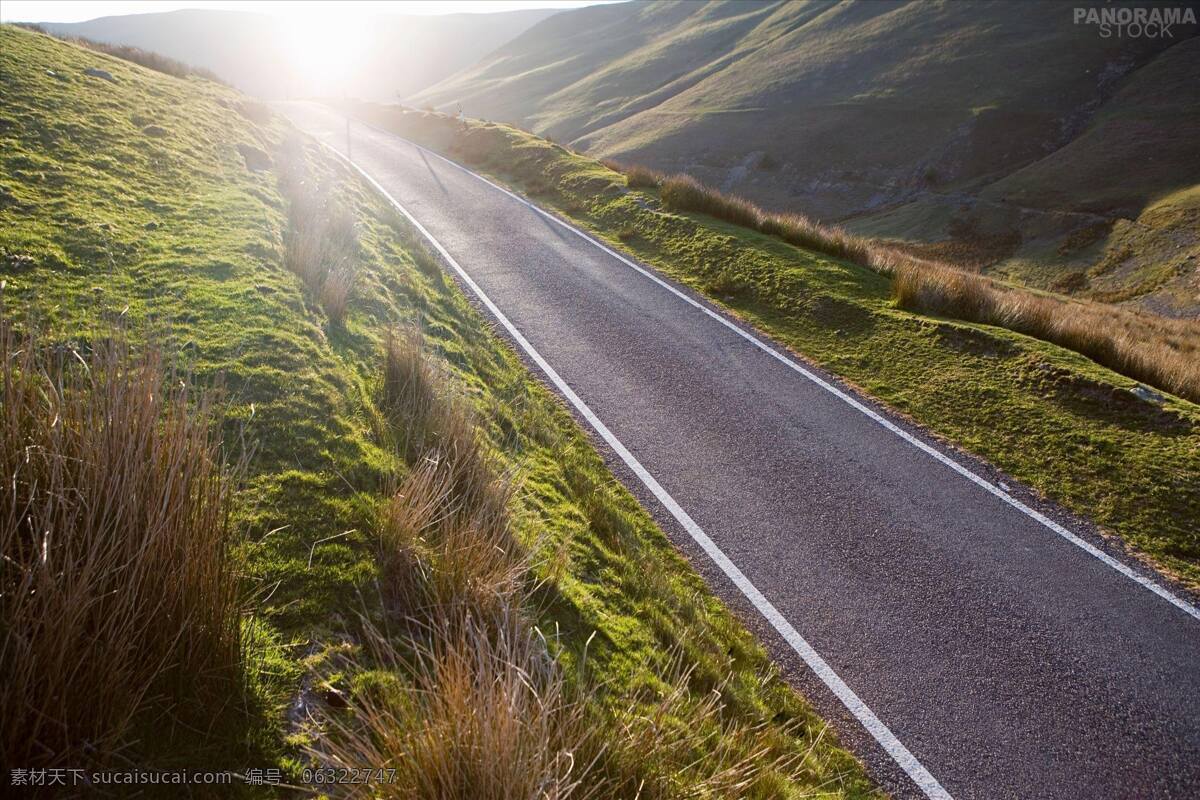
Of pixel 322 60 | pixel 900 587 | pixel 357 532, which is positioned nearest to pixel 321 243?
pixel 357 532

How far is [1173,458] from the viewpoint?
804 centimetres

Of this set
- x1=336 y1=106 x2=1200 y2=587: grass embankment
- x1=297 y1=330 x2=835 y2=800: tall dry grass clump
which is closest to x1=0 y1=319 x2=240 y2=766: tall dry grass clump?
x1=297 y1=330 x2=835 y2=800: tall dry grass clump


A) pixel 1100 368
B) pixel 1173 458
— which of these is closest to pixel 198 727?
pixel 1173 458

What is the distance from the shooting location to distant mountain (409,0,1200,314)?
34.8 m

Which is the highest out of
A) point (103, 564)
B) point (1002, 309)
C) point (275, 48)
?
point (275, 48)

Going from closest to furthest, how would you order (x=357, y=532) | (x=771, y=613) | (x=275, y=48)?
(x=357, y=532), (x=771, y=613), (x=275, y=48)

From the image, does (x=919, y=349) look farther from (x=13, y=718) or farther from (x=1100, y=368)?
(x=13, y=718)

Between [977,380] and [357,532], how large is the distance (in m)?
9.59

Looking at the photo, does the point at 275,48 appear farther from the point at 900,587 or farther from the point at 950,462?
the point at 900,587

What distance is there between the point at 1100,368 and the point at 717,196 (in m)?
12.4

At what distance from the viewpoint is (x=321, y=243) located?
10.8 m

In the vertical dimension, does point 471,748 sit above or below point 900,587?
above

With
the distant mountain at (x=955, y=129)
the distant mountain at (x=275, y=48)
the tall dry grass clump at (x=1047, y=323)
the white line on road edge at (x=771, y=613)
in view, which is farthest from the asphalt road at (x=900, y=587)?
the distant mountain at (x=275, y=48)

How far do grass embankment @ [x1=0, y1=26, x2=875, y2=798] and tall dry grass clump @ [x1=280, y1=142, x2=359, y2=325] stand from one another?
7 centimetres
